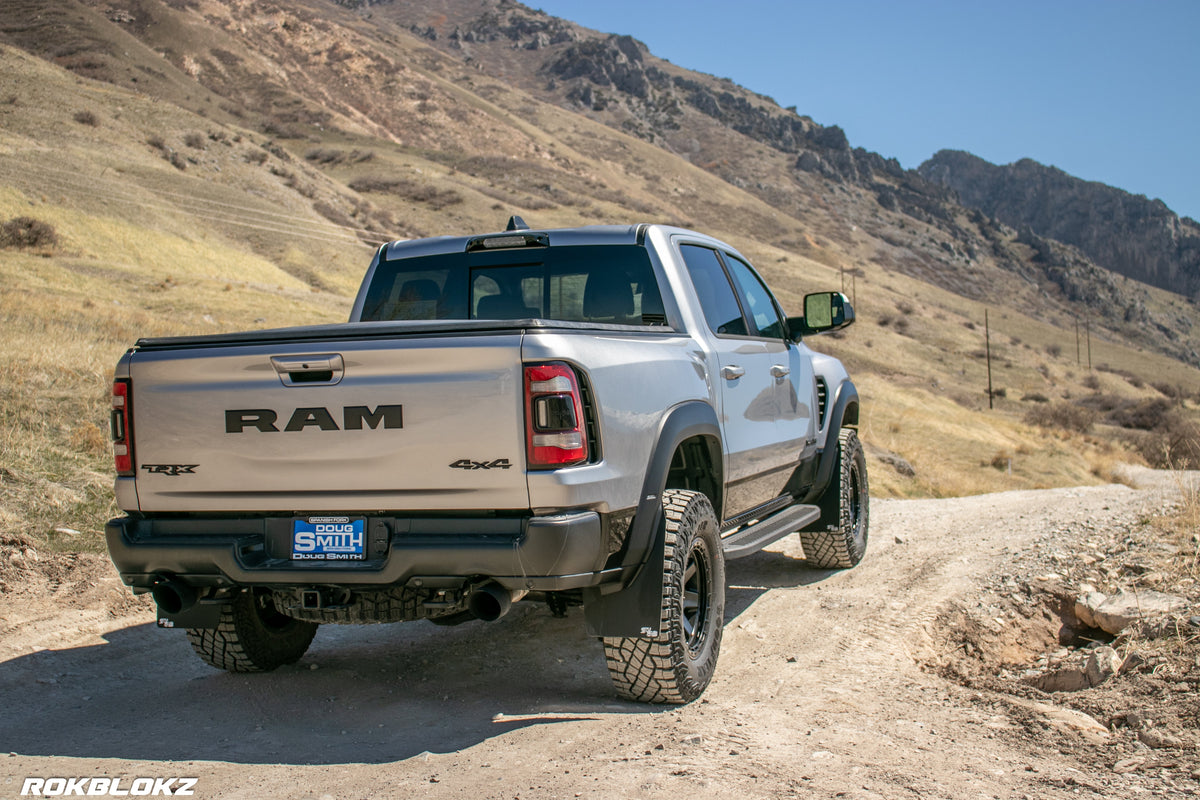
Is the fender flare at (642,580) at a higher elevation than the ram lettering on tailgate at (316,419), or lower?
lower

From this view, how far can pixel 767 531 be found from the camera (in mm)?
5547

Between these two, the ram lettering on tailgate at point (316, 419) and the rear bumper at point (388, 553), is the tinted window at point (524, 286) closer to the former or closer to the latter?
the ram lettering on tailgate at point (316, 419)

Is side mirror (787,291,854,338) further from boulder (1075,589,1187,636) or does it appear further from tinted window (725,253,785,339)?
boulder (1075,589,1187,636)

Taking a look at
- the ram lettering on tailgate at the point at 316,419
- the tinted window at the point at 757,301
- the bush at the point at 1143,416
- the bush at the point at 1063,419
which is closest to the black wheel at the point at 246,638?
the ram lettering on tailgate at the point at 316,419

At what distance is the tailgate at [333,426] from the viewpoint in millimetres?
3582

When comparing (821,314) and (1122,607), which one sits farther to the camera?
(821,314)

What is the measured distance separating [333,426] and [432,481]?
454 mm

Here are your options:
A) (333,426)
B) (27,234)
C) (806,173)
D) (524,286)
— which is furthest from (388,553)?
(806,173)

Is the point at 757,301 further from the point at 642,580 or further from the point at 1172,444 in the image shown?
the point at 1172,444

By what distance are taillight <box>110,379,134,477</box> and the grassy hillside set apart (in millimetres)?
3644

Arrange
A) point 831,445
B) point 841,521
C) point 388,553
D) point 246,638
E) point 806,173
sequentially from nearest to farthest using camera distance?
point 388,553
point 246,638
point 831,445
point 841,521
point 806,173

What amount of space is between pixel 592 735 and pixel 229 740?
1503 mm

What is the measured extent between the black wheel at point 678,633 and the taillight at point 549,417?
0.80m

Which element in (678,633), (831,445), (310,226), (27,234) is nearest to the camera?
(678,633)
